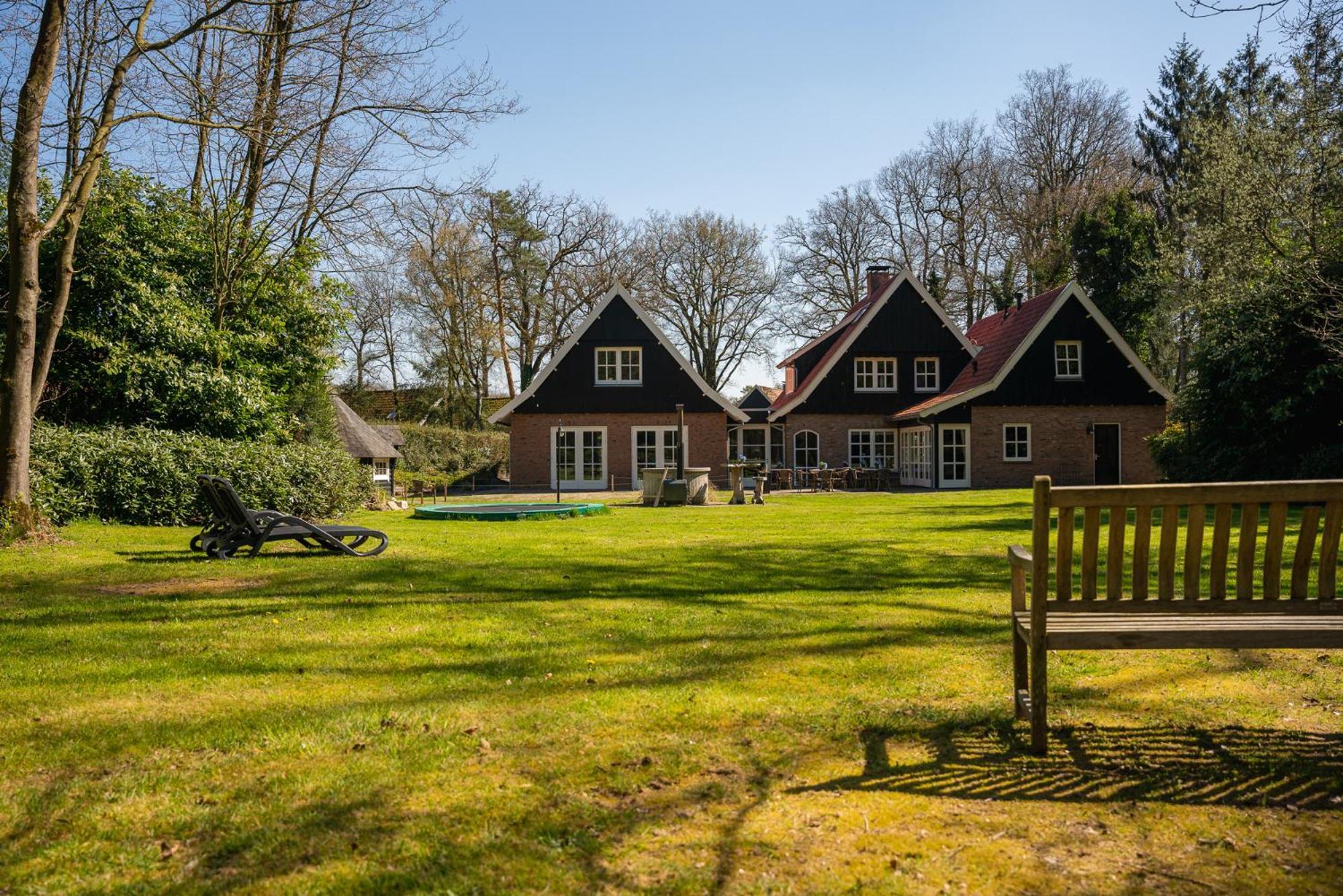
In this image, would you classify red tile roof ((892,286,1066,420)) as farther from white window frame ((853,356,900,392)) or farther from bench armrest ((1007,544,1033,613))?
bench armrest ((1007,544,1033,613))

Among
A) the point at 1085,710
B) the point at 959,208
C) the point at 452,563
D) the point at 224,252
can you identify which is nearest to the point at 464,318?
the point at 959,208

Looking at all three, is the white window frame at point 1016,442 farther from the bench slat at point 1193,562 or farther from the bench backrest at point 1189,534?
the bench slat at point 1193,562

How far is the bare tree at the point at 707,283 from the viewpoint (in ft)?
141

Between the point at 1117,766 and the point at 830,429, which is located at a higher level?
the point at 830,429

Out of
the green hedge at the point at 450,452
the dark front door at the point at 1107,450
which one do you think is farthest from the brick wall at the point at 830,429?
the green hedge at the point at 450,452

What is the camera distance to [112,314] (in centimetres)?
1580

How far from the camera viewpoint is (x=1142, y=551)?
3.79 metres

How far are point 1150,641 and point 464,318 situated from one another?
38.9 meters

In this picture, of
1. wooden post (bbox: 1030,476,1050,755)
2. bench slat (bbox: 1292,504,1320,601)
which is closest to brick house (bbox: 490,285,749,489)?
bench slat (bbox: 1292,504,1320,601)

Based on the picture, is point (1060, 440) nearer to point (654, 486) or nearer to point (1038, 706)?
point (654, 486)

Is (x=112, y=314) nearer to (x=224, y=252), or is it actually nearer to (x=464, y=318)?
(x=224, y=252)

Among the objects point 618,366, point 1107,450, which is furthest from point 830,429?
point 1107,450

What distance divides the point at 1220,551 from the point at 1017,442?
27.6 meters

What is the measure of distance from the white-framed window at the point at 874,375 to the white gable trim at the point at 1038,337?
124 inches
